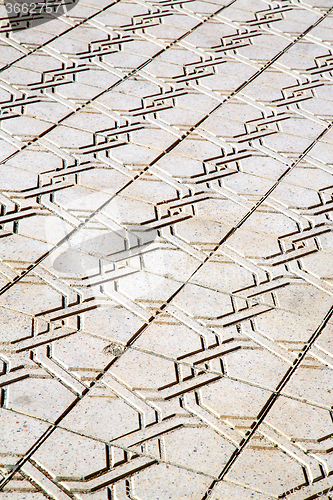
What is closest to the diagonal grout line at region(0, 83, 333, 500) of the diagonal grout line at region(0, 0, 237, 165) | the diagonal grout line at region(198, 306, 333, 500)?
the diagonal grout line at region(198, 306, 333, 500)

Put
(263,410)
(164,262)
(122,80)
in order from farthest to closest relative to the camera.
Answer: (122,80) → (164,262) → (263,410)

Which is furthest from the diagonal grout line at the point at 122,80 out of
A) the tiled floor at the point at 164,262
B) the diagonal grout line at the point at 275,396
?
the diagonal grout line at the point at 275,396

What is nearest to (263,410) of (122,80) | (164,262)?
(164,262)

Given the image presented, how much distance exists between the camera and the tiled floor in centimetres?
277

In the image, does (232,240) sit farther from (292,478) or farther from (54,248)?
(292,478)

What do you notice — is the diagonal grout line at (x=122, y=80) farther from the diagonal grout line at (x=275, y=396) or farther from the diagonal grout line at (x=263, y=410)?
the diagonal grout line at (x=275, y=396)

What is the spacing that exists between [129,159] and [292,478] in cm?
291

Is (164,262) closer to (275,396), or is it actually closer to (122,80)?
(275,396)

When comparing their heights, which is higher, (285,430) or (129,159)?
(129,159)

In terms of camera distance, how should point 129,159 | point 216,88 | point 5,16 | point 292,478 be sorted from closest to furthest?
point 292,478
point 129,159
point 216,88
point 5,16

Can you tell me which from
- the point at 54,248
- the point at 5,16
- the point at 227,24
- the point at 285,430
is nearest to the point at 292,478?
the point at 285,430

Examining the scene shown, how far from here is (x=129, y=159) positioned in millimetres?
4664

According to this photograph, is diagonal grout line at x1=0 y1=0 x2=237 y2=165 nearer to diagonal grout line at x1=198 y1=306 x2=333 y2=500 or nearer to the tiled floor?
the tiled floor

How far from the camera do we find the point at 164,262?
383 cm
